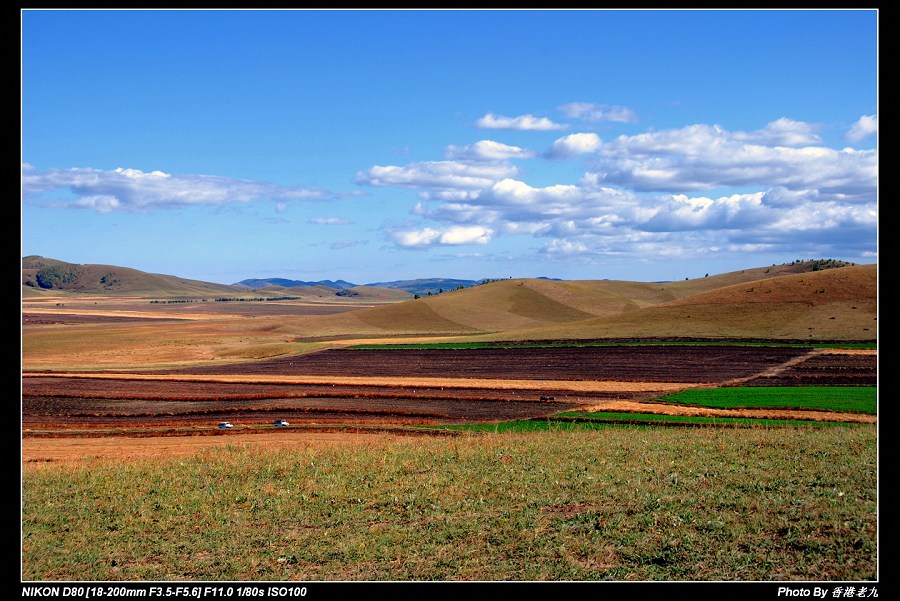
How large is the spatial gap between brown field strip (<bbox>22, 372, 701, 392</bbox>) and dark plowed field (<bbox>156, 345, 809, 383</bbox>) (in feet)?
7.98

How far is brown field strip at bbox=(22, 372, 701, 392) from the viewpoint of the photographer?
50625mm

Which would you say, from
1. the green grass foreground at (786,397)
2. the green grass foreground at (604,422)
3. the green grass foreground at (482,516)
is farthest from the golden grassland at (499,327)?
the green grass foreground at (482,516)

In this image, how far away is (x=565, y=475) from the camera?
16625mm

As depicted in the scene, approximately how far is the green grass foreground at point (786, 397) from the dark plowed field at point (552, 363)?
7251 millimetres

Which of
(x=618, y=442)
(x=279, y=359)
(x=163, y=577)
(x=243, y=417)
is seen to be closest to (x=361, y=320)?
(x=279, y=359)

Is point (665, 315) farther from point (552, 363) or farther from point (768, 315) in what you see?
point (552, 363)

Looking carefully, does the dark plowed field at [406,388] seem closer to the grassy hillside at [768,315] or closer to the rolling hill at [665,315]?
the rolling hill at [665,315]

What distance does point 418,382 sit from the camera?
5606 centimetres

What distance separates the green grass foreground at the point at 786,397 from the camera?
123 ft

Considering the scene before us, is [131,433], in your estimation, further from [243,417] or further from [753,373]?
[753,373]

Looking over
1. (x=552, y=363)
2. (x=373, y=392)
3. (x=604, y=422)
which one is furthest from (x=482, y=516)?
(x=552, y=363)

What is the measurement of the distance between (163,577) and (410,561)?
3818mm

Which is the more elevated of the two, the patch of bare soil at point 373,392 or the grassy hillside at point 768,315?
the grassy hillside at point 768,315

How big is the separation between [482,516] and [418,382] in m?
42.4
